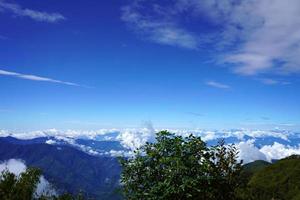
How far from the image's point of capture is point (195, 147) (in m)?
32.2

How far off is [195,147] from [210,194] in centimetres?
457

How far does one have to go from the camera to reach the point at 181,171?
29.8m

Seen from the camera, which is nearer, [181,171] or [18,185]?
[181,171]

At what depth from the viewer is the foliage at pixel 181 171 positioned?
29.5m

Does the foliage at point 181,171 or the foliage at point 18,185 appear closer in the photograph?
the foliage at point 181,171

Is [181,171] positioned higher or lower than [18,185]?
higher

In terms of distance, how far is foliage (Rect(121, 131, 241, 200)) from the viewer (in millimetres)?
29484

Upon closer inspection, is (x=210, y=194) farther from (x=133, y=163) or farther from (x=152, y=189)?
(x=133, y=163)

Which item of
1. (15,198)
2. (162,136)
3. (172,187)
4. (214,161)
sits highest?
(162,136)

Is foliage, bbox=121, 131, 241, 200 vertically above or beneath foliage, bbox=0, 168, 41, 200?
above

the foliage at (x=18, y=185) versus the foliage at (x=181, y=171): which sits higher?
the foliage at (x=181, y=171)

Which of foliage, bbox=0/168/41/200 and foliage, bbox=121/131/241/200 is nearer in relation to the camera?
foliage, bbox=121/131/241/200

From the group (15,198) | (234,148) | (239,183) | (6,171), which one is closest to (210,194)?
(239,183)

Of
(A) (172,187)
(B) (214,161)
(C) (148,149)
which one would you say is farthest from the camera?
(C) (148,149)
